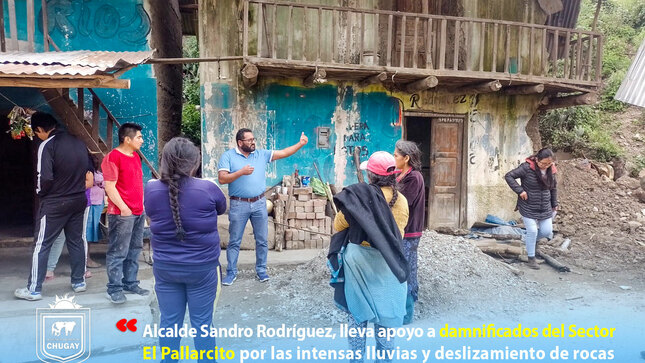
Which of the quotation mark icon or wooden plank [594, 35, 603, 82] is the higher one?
wooden plank [594, 35, 603, 82]

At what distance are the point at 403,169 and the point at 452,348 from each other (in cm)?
164

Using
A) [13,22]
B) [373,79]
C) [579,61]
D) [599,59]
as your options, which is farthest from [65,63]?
[599,59]

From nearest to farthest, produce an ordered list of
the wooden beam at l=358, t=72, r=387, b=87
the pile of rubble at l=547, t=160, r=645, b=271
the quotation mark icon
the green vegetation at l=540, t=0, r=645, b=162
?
the quotation mark icon → the pile of rubble at l=547, t=160, r=645, b=271 → the wooden beam at l=358, t=72, r=387, b=87 → the green vegetation at l=540, t=0, r=645, b=162

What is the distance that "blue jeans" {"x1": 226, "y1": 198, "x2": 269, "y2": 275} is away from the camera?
5340mm

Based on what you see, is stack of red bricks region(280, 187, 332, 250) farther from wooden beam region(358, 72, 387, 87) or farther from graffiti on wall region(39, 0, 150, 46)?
graffiti on wall region(39, 0, 150, 46)

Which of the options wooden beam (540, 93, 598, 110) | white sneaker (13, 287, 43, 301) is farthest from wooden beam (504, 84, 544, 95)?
white sneaker (13, 287, 43, 301)

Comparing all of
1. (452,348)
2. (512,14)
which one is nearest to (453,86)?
(512,14)

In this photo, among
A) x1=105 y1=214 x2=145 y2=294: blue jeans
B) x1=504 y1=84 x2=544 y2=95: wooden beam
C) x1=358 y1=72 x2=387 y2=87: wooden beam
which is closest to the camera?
x1=105 y1=214 x2=145 y2=294: blue jeans

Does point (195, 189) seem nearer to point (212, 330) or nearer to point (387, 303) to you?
point (212, 330)

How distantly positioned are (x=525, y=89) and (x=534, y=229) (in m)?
3.53

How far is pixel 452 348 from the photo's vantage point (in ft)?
12.9

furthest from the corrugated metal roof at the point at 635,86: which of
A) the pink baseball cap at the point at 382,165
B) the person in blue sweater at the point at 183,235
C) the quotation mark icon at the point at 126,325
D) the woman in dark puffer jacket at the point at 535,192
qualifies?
the quotation mark icon at the point at 126,325

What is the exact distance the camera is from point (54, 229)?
4312mm

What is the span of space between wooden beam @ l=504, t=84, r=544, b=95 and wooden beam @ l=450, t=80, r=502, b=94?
62 cm
